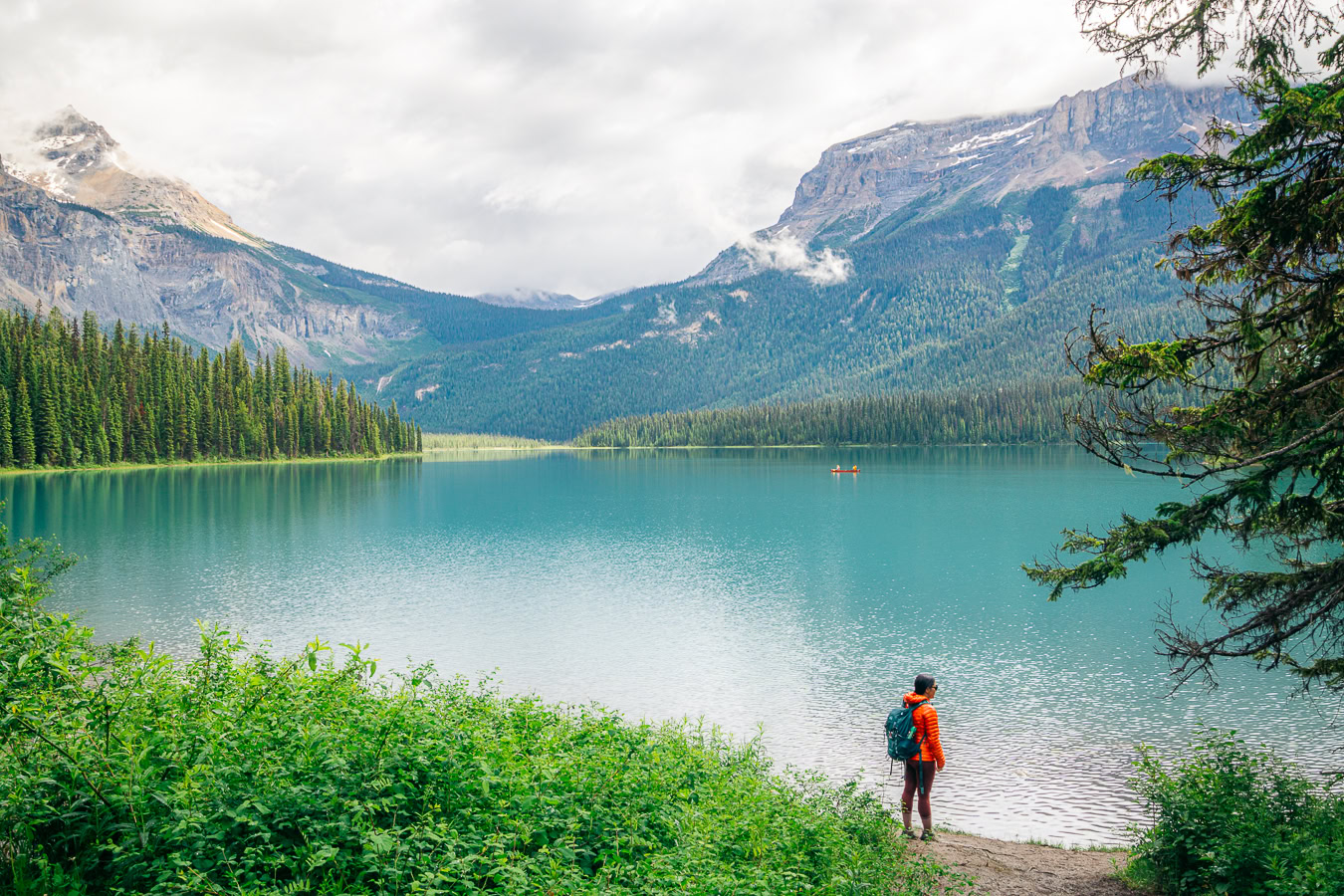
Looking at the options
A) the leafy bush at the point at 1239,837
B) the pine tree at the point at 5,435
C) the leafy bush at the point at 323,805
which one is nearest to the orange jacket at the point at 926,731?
the leafy bush at the point at 323,805

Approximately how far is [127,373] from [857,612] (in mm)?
122972

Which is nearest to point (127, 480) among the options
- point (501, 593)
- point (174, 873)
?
point (501, 593)

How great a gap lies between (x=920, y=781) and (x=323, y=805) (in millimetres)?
9710

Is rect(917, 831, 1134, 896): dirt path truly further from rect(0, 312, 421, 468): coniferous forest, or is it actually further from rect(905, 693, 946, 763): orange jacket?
rect(0, 312, 421, 468): coniferous forest

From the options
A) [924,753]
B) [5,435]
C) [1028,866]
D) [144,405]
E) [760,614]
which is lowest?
[760,614]

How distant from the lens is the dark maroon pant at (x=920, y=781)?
13453 mm

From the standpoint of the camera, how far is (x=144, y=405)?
12006 cm

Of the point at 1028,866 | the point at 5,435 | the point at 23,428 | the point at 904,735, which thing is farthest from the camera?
the point at 23,428

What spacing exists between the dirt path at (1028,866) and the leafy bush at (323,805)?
102cm

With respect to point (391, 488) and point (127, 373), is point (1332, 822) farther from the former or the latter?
point (127, 373)

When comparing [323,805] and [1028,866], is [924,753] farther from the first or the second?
[323,805]

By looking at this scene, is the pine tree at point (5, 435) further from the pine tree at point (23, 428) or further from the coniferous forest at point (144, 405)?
the pine tree at point (23, 428)

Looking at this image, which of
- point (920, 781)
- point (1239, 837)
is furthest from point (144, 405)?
point (1239, 837)

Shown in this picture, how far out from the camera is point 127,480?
9462 centimetres
